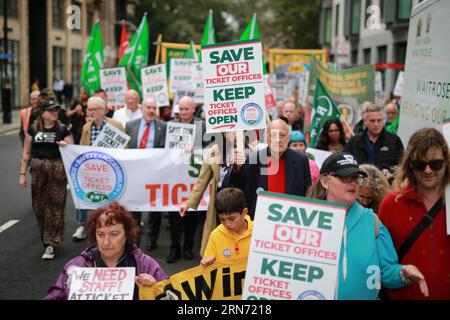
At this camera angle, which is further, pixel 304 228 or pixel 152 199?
pixel 152 199

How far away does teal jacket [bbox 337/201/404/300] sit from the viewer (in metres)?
3.37

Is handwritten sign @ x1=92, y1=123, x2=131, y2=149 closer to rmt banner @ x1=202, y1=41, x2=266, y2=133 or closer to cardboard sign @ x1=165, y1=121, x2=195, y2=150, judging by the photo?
cardboard sign @ x1=165, y1=121, x2=195, y2=150

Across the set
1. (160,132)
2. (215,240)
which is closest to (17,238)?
(160,132)

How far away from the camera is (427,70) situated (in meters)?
5.89

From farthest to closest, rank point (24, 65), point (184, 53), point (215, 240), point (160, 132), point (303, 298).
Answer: point (24, 65)
point (184, 53)
point (160, 132)
point (215, 240)
point (303, 298)

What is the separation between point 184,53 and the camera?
17.7 m

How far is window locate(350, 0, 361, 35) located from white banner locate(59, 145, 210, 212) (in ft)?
101

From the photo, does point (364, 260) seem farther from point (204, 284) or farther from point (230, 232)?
point (230, 232)

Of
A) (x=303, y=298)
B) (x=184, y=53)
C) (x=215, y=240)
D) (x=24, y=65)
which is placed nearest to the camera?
(x=303, y=298)

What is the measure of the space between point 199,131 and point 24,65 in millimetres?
28612

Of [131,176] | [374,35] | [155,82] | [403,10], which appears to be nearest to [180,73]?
[155,82]

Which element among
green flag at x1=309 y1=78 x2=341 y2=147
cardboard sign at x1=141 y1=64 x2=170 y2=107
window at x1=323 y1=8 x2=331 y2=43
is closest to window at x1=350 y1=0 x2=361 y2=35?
window at x1=323 y1=8 x2=331 y2=43

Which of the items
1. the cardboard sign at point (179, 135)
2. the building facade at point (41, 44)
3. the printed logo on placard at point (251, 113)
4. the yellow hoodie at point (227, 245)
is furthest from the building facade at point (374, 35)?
the yellow hoodie at point (227, 245)
